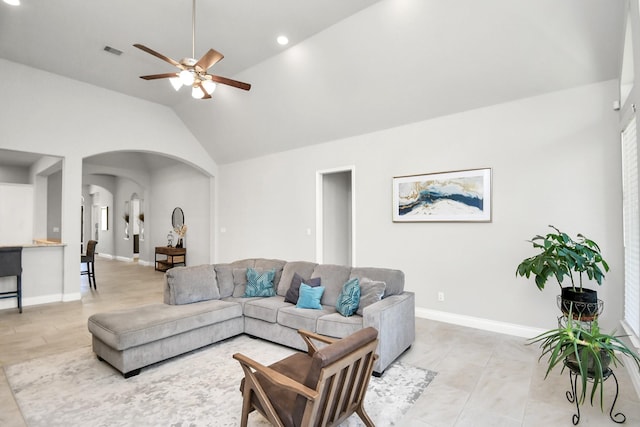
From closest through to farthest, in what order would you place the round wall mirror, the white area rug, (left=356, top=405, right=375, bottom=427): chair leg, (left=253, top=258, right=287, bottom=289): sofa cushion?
(left=356, top=405, right=375, bottom=427): chair leg → the white area rug → (left=253, top=258, right=287, bottom=289): sofa cushion → the round wall mirror

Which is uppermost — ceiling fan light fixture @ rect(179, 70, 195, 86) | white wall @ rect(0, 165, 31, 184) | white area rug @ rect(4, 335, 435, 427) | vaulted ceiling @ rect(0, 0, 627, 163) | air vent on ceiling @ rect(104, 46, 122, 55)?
air vent on ceiling @ rect(104, 46, 122, 55)

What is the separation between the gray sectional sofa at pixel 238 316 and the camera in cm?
287

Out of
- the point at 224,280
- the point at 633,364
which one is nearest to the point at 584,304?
the point at 633,364

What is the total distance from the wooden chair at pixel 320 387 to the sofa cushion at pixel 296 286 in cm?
162

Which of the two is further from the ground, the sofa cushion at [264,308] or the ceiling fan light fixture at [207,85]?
the ceiling fan light fixture at [207,85]

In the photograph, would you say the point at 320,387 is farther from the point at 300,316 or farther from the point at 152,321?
the point at 152,321

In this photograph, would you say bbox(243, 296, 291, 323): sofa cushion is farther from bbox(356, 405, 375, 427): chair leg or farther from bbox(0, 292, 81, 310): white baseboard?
bbox(0, 292, 81, 310): white baseboard

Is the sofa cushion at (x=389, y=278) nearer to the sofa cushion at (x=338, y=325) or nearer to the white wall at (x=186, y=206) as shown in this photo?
the sofa cushion at (x=338, y=325)

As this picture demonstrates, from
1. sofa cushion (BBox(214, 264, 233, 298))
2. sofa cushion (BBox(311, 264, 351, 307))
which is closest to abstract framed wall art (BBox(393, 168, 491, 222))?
sofa cushion (BBox(311, 264, 351, 307))

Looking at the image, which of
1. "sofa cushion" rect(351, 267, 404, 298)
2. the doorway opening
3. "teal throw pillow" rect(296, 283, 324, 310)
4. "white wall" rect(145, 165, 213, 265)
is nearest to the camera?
"sofa cushion" rect(351, 267, 404, 298)

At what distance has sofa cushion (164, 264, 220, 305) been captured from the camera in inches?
143

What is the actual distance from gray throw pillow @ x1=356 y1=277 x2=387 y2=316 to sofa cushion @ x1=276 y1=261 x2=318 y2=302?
89 centimetres

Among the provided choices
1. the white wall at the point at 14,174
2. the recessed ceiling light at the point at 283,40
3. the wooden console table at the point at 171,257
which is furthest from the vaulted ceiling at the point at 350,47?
the white wall at the point at 14,174

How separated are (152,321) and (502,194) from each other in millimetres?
4166
